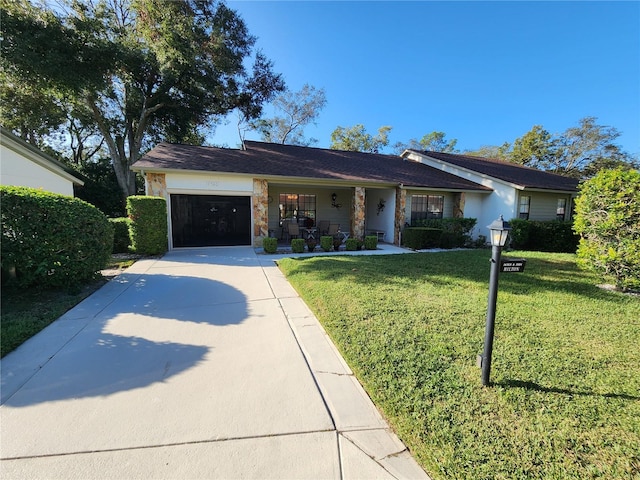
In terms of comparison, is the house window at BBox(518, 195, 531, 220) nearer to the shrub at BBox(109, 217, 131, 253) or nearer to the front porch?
the front porch

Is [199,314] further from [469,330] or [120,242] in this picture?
[120,242]

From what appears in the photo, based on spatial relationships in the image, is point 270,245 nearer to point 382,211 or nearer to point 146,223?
point 146,223

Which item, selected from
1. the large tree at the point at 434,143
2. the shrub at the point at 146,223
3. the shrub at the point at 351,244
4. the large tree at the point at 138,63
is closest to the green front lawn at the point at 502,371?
the shrub at the point at 351,244

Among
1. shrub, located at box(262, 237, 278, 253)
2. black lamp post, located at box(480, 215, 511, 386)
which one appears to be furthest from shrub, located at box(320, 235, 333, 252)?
black lamp post, located at box(480, 215, 511, 386)

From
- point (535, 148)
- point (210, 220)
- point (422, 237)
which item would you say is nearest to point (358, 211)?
point (422, 237)

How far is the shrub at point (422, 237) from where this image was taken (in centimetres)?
1059

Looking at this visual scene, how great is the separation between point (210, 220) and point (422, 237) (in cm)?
850

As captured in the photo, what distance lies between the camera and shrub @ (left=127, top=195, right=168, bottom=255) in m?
8.43

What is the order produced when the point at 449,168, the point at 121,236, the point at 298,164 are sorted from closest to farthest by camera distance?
1. the point at 121,236
2. the point at 298,164
3. the point at 449,168

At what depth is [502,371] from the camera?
2656 mm

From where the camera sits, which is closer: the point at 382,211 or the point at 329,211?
the point at 382,211

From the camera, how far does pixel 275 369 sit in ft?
9.10

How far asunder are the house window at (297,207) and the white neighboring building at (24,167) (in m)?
8.77

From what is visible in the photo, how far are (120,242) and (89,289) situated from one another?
15.9 ft
